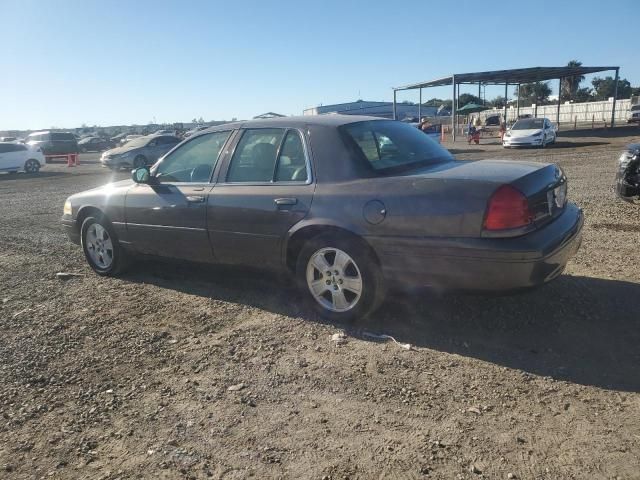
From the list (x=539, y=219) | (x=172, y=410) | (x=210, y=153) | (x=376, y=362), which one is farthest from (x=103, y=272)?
(x=539, y=219)

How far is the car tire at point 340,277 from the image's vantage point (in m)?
3.90

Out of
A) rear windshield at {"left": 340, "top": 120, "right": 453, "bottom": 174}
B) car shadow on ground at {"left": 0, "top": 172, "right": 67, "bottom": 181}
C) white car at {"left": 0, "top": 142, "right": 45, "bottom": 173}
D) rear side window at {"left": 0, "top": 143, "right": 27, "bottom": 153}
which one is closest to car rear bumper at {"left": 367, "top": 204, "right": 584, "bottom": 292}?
rear windshield at {"left": 340, "top": 120, "right": 453, "bottom": 174}

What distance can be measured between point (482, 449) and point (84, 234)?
4773 mm

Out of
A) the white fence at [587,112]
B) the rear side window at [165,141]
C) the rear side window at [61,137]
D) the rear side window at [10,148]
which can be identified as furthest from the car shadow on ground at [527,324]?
the white fence at [587,112]

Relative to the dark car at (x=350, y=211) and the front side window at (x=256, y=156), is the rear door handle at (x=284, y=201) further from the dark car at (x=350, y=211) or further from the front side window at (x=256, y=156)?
the front side window at (x=256, y=156)

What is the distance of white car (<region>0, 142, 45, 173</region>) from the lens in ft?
75.2

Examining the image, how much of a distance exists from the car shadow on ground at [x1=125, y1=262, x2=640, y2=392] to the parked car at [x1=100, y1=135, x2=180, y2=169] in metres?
18.3

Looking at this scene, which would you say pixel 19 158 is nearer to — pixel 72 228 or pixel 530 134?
pixel 72 228

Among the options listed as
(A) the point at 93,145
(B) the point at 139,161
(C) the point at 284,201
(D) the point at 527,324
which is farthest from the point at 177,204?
(A) the point at 93,145

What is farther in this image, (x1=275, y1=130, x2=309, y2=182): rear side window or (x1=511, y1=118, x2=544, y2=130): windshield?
(x1=511, y1=118, x2=544, y2=130): windshield

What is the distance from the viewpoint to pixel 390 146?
436 cm

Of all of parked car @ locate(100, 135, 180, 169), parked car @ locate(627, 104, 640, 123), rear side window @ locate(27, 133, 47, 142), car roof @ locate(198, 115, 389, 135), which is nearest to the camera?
car roof @ locate(198, 115, 389, 135)

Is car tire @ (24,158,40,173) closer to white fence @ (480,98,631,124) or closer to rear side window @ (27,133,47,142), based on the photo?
rear side window @ (27,133,47,142)

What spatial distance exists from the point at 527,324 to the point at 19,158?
80.7 ft
